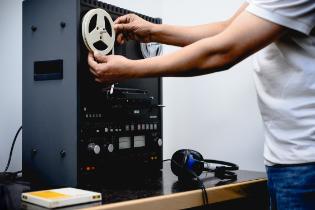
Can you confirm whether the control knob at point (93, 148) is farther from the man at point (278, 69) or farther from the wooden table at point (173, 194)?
the man at point (278, 69)

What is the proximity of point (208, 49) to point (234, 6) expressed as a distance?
685 mm

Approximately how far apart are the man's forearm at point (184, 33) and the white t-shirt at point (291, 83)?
0.26 meters

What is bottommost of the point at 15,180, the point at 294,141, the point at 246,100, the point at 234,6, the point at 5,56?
the point at 15,180

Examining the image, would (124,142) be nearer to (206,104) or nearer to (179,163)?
(179,163)

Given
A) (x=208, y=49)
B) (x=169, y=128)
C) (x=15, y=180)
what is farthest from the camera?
(x=169, y=128)

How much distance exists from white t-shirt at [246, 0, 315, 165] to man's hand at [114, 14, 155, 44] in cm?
36

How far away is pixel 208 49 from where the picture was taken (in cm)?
76

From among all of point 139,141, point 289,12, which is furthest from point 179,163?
point 289,12

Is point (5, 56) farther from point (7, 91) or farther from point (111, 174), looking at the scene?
point (111, 174)

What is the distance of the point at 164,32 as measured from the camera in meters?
1.07

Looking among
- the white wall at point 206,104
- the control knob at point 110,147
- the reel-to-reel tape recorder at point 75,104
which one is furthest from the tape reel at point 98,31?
the white wall at point 206,104

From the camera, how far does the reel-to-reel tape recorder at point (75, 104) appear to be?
933 mm

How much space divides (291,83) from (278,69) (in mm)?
42

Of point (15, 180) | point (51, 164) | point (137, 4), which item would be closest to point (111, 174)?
point (51, 164)
